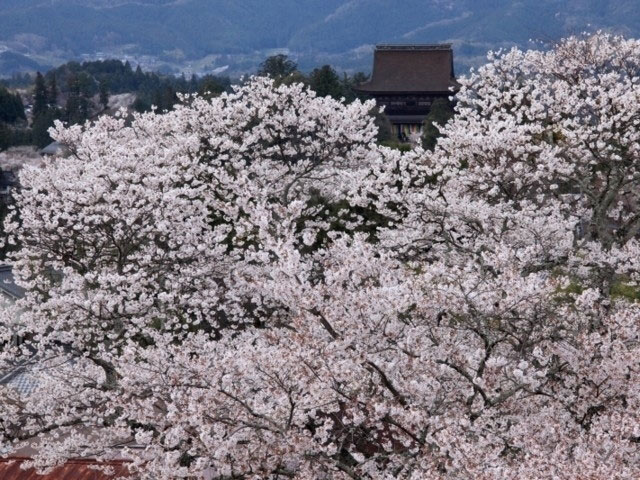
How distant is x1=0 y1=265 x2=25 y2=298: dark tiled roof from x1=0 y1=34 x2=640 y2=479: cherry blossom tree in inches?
266

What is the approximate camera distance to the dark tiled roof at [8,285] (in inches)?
902

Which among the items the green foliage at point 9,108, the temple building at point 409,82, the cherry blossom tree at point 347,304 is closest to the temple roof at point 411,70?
the temple building at point 409,82

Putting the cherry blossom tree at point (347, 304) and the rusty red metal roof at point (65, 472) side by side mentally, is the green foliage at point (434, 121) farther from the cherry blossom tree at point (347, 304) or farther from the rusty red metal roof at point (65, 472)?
the rusty red metal roof at point (65, 472)

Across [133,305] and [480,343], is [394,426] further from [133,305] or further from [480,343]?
[133,305]

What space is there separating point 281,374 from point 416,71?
137 ft

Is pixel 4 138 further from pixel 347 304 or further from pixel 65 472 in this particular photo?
pixel 347 304

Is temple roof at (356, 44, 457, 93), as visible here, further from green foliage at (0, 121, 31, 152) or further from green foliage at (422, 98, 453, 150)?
green foliage at (0, 121, 31, 152)

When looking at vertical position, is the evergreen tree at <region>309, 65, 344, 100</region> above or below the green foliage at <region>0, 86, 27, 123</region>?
above

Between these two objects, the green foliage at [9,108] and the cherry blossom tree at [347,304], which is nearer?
the cherry blossom tree at [347,304]

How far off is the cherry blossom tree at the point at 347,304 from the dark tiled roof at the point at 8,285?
6.77m

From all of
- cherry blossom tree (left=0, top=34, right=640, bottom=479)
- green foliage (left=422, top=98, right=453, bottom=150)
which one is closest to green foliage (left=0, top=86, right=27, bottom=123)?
green foliage (left=422, top=98, right=453, bottom=150)

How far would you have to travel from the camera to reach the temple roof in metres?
46.1

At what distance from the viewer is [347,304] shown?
806 centimetres

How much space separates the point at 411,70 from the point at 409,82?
1.40 m
